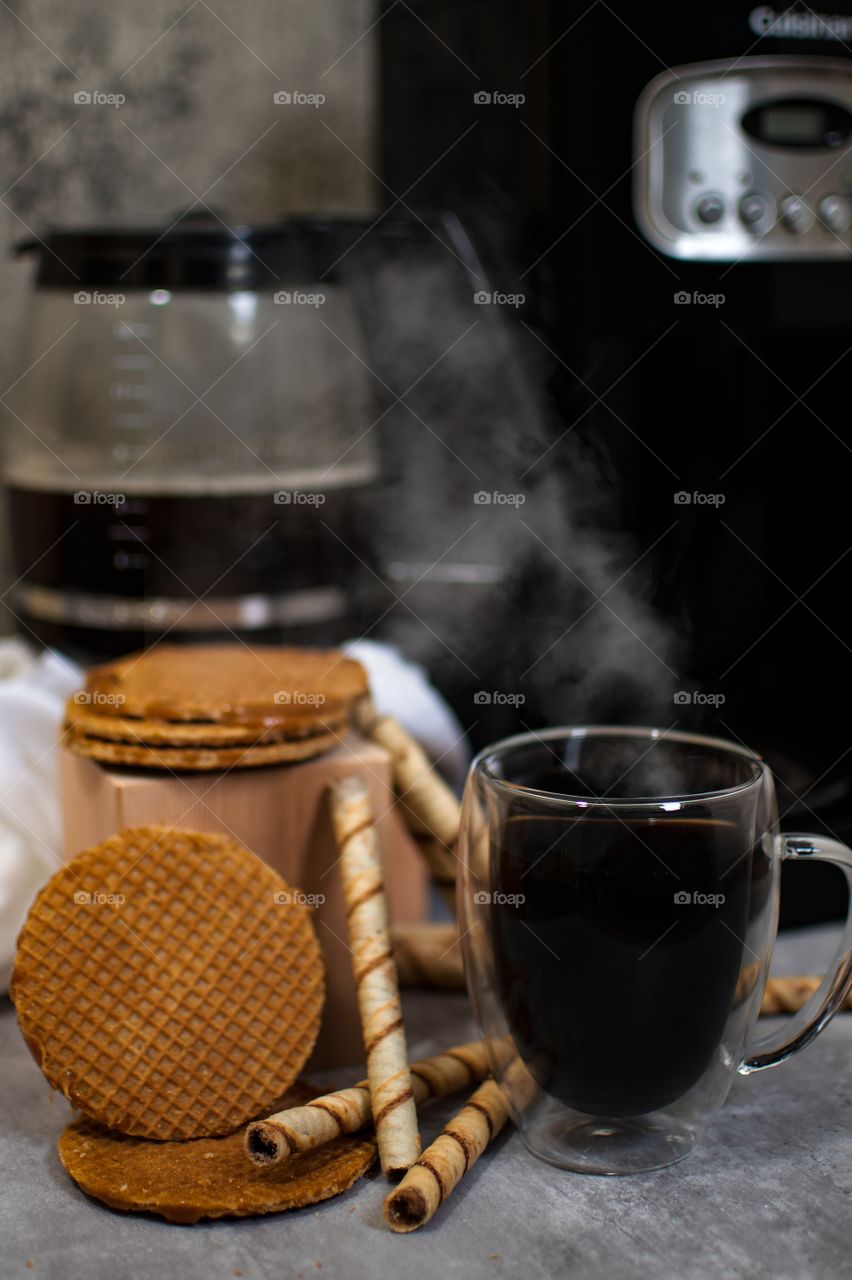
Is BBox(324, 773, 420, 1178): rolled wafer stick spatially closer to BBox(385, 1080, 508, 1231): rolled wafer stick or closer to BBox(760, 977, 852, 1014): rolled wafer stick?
BBox(385, 1080, 508, 1231): rolled wafer stick

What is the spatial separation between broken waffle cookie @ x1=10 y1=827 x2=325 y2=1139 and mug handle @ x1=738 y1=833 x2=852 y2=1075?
24cm

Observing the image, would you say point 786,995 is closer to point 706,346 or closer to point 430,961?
point 430,961

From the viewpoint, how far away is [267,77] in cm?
126

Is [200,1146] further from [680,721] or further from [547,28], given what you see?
[547,28]

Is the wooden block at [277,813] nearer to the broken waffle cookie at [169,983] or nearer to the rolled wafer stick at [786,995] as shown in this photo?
the broken waffle cookie at [169,983]

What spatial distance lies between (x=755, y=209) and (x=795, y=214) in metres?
0.03

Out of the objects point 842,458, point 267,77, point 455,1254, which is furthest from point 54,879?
point 267,77

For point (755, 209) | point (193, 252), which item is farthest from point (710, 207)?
point (193, 252)

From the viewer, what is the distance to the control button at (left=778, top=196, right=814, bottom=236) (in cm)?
86

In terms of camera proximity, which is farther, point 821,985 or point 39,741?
point 39,741

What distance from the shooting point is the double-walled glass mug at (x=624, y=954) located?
600 millimetres

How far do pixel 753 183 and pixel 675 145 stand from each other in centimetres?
6

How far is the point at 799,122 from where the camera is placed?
86 centimetres

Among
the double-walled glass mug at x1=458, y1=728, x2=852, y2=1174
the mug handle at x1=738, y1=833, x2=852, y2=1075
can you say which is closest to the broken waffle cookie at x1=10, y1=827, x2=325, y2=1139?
the double-walled glass mug at x1=458, y1=728, x2=852, y2=1174
